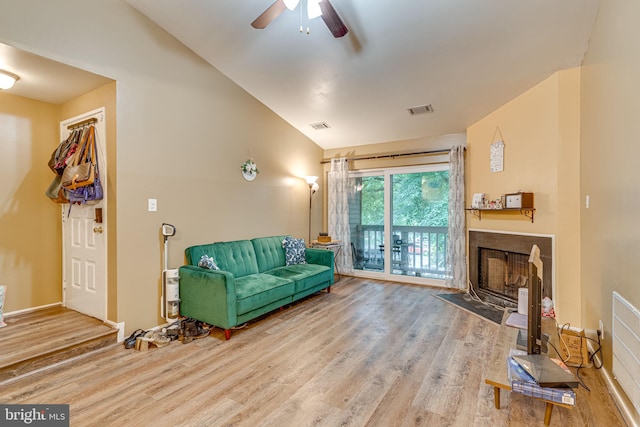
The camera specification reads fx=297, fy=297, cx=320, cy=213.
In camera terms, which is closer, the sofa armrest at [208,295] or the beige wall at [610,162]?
the beige wall at [610,162]

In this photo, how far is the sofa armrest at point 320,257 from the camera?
466 centimetres

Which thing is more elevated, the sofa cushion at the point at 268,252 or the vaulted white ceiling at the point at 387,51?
the vaulted white ceiling at the point at 387,51

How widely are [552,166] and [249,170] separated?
374 centimetres

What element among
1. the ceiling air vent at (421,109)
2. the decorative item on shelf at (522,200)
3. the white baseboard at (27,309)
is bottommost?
the white baseboard at (27,309)

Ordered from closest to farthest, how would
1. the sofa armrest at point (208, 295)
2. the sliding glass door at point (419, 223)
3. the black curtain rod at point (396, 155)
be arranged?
the sofa armrest at point (208, 295) → the black curtain rod at point (396, 155) → the sliding glass door at point (419, 223)

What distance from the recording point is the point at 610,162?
225 centimetres

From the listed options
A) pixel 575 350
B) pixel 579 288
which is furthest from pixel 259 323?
pixel 579 288

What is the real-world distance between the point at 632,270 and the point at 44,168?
5.36 metres

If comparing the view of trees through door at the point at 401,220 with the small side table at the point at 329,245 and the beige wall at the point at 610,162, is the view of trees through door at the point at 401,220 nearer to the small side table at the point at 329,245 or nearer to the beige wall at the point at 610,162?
the small side table at the point at 329,245

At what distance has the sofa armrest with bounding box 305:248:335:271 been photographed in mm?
4656

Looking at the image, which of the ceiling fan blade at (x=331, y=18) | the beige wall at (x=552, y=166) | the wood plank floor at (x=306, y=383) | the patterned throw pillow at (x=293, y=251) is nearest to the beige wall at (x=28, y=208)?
the wood plank floor at (x=306, y=383)

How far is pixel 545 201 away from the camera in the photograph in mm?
3404

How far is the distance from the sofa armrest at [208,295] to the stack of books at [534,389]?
2.36 meters

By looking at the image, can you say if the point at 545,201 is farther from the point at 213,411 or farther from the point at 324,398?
the point at 213,411
